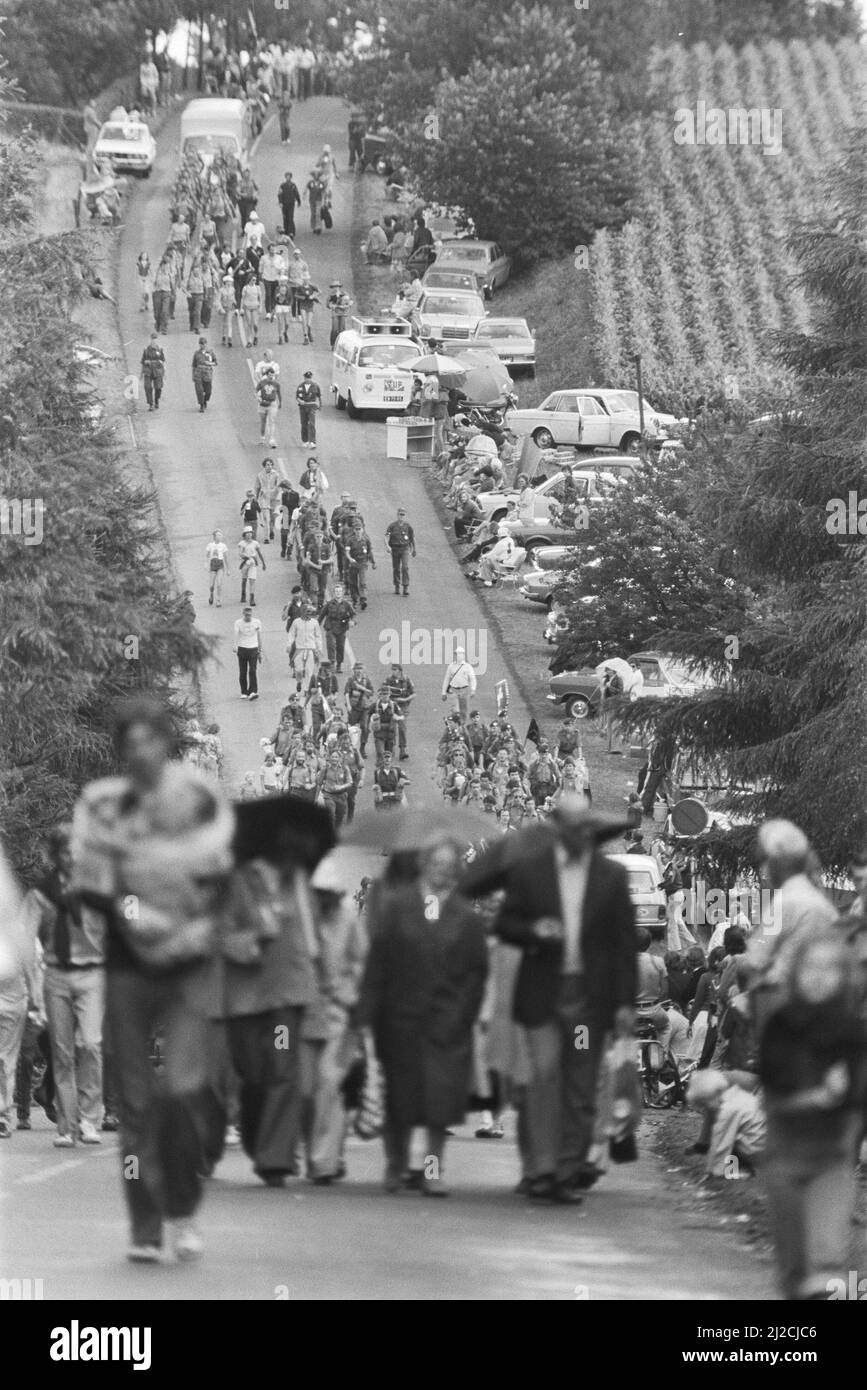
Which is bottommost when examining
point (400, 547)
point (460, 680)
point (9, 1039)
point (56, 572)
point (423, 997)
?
point (9, 1039)

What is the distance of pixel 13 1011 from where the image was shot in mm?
18078

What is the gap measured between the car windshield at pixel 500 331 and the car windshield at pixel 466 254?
7.02 m

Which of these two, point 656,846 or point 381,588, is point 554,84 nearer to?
point 381,588

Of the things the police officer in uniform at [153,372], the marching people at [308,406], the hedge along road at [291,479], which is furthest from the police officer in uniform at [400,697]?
the police officer in uniform at [153,372]

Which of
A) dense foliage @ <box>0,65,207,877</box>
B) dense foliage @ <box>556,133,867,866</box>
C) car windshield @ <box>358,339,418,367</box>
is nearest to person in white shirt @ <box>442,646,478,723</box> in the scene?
dense foliage @ <box>0,65,207,877</box>

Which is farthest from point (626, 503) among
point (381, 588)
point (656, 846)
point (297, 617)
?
point (656, 846)

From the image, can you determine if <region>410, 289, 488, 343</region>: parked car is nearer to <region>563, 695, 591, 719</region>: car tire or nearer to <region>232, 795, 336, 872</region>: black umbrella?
<region>563, 695, 591, 719</region>: car tire

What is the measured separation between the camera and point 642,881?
118 ft

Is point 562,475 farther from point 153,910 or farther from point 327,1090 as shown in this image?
point 153,910

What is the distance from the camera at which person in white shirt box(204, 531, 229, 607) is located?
50969 mm

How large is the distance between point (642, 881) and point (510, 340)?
1457 inches

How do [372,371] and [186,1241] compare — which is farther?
[372,371]

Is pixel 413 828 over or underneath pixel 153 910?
over

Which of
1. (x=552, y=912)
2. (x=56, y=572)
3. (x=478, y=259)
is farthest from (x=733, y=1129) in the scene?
(x=478, y=259)
